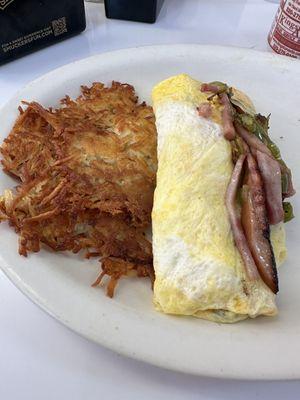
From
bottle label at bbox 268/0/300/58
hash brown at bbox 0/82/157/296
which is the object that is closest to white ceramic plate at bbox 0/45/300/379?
hash brown at bbox 0/82/157/296

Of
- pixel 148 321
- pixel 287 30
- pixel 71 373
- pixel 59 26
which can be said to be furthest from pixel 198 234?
pixel 59 26

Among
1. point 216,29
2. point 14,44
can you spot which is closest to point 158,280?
point 14,44

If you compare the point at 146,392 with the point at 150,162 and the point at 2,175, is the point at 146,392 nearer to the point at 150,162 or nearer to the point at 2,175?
the point at 150,162

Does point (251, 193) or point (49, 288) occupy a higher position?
point (251, 193)

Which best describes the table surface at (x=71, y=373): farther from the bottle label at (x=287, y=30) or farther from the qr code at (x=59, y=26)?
the bottle label at (x=287, y=30)

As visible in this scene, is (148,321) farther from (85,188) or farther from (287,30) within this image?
(287,30)

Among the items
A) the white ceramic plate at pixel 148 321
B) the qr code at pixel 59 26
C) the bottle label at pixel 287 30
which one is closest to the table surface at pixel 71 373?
the white ceramic plate at pixel 148 321

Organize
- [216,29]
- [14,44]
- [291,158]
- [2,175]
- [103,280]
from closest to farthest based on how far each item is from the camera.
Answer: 1. [103,280]
2. [2,175]
3. [291,158]
4. [14,44]
5. [216,29]
